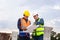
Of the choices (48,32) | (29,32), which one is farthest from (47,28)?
(29,32)

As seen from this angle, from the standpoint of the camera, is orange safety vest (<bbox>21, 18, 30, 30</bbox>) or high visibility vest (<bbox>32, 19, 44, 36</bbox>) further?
orange safety vest (<bbox>21, 18, 30, 30</bbox>)

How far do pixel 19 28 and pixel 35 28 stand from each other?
2.21 ft

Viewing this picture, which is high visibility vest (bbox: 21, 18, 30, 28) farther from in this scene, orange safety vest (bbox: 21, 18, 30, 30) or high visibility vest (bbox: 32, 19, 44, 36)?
high visibility vest (bbox: 32, 19, 44, 36)

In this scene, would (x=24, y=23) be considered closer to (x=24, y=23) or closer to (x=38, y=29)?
(x=24, y=23)

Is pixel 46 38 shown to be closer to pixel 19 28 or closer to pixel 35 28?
pixel 35 28

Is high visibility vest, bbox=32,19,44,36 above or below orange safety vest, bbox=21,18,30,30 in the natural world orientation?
→ below

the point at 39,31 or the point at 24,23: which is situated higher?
the point at 24,23

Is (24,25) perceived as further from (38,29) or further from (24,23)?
(38,29)

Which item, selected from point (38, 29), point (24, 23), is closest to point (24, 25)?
point (24, 23)

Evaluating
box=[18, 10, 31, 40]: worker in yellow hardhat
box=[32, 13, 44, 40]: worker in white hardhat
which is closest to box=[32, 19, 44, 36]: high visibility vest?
box=[32, 13, 44, 40]: worker in white hardhat

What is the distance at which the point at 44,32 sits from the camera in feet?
31.4

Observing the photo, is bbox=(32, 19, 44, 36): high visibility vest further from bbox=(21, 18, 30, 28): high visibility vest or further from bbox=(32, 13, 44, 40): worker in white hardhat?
bbox=(21, 18, 30, 28): high visibility vest

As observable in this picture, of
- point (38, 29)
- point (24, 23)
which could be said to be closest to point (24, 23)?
point (24, 23)

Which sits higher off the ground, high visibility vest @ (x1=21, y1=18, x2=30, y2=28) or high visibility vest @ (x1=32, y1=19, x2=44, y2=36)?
high visibility vest @ (x1=21, y1=18, x2=30, y2=28)
